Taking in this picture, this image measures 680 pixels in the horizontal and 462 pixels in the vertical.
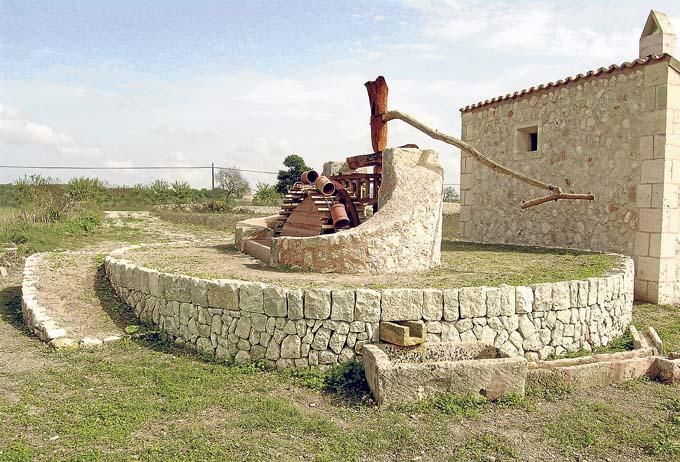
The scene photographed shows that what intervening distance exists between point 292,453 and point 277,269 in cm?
386

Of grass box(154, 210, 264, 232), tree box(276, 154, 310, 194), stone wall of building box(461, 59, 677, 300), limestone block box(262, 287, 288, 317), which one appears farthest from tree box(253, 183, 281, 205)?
limestone block box(262, 287, 288, 317)

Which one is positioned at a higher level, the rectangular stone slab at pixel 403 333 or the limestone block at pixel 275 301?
the limestone block at pixel 275 301

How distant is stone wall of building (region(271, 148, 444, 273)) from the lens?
725cm

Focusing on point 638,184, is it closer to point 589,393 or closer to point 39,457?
point 589,393

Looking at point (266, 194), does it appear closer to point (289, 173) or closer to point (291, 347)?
point (289, 173)

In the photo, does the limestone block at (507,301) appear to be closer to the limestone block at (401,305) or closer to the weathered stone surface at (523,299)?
the weathered stone surface at (523,299)

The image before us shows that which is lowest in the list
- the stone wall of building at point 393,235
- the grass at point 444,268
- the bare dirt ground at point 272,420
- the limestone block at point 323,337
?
the bare dirt ground at point 272,420

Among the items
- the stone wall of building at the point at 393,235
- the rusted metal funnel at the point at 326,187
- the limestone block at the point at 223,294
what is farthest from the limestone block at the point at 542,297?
the rusted metal funnel at the point at 326,187

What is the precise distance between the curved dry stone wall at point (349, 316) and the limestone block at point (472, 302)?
0.01 m

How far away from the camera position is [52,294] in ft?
27.2

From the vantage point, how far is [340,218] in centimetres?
837

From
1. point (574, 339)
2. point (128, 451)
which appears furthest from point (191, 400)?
point (574, 339)

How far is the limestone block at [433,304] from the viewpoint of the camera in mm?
5699

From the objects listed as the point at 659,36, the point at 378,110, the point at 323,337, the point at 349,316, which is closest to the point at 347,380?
the point at 323,337
